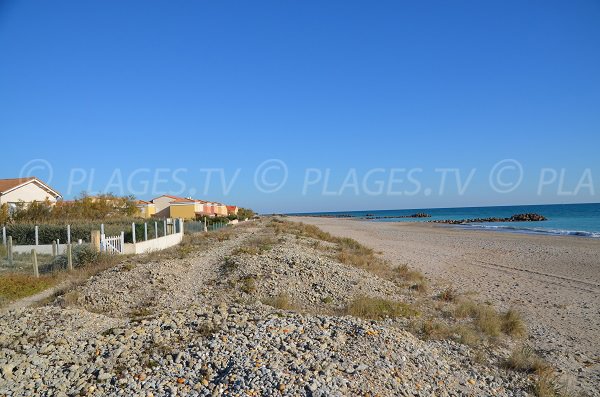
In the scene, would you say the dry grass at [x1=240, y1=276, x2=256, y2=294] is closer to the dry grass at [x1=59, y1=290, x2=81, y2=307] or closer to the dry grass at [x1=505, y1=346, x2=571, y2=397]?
the dry grass at [x1=59, y1=290, x2=81, y2=307]

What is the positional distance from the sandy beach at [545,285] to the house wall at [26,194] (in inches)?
1203

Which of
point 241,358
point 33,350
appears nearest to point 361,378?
point 241,358

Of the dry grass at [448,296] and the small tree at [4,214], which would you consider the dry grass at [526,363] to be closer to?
the dry grass at [448,296]

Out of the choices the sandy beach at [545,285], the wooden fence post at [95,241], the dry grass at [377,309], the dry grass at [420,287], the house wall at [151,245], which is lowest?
the sandy beach at [545,285]

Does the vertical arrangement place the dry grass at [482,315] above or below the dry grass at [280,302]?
below

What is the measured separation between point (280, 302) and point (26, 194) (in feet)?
122

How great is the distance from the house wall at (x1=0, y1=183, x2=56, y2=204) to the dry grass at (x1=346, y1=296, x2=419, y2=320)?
34.0 metres

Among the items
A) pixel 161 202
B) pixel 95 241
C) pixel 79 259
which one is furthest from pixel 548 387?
pixel 161 202

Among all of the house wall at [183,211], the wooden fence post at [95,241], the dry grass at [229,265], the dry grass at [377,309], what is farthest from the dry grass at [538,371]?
the house wall at [183,211]

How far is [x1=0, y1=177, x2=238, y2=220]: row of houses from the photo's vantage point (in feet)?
124

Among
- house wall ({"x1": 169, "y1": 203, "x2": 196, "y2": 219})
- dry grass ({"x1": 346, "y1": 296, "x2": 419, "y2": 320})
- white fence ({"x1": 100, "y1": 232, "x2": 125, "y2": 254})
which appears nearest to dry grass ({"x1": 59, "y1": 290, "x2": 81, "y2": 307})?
dry grass ({"x1": 346, "y1": 296, "x2": 419, "y2": 320})

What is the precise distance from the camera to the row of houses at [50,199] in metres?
37.7

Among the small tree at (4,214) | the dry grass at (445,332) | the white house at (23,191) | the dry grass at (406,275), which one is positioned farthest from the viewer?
the white house at (23,191)

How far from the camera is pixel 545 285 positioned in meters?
16.7
